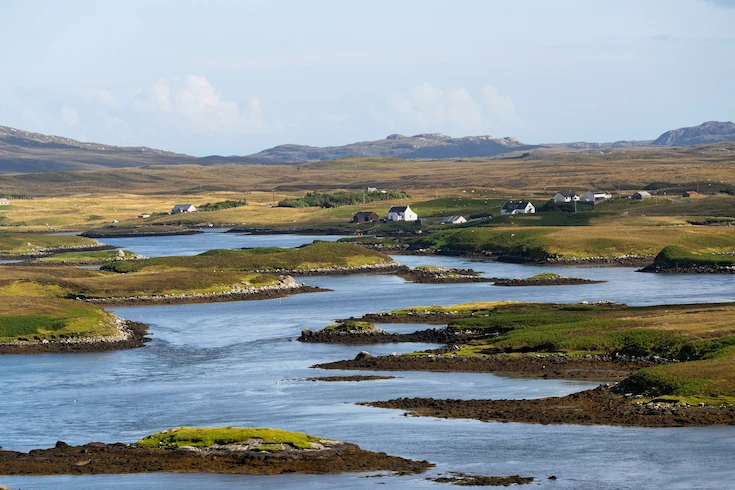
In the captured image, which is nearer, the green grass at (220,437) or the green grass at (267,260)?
the green grass at (220,437)

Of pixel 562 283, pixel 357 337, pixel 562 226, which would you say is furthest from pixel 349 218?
pixel 357 337

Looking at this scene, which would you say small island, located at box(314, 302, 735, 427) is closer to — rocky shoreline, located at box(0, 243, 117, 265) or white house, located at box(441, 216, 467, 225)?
rocky shoreline, located at box(0, 243, 117, 265)

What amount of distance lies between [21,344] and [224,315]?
18.4m

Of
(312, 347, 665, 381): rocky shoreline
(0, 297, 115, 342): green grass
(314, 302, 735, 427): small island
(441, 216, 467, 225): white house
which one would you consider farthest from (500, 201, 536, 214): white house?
(312, 347, 665, 381): rocky shoreline

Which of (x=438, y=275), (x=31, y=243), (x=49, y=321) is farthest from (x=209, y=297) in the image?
(x=31, y=243)

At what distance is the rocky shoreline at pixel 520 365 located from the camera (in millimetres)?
51781

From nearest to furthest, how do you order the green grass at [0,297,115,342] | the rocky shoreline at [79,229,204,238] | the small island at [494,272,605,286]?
the green grass at [0,297,115,342]
the small island at [494,272,605,286]
the rocky shoreline at [79,229,204,238]

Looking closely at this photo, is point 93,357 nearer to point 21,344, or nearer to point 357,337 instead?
point 21,344

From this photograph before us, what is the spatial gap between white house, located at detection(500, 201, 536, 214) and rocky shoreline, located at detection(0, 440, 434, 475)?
129 meters

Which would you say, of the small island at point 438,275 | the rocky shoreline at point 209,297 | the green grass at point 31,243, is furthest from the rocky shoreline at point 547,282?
the green grass at point 31,243

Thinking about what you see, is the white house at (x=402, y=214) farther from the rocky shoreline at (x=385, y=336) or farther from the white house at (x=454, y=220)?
the rocky shoreline at (x=385, y=336)

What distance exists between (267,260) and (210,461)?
75398 millimetres

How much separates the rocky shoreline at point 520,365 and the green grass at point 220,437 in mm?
17019

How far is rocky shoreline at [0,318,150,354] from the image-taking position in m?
65.7
